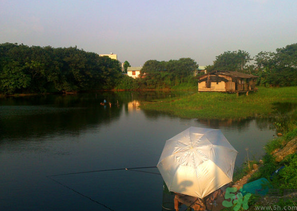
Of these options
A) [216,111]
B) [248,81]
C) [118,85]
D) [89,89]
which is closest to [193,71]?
[118,85]

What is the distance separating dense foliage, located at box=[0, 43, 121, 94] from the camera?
130 ft

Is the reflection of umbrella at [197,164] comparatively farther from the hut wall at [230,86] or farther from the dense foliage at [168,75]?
the dense foliage at [168,75]

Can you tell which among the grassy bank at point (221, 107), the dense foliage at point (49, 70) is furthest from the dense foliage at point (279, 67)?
the dense foliage at point (49, 70)

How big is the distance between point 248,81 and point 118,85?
33.7m

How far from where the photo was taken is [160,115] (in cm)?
2080

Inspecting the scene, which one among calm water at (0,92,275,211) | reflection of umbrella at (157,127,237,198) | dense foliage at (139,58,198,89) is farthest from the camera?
dense foliage at (139,58,198,89)

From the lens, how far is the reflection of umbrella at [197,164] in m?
5.25

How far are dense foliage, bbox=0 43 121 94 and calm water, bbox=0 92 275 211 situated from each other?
77.0ft

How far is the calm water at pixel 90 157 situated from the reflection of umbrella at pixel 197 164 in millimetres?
1276

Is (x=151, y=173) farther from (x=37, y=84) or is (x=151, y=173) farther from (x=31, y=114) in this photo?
(x=37, y=84)

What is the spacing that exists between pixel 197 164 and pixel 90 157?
6276 millimetres

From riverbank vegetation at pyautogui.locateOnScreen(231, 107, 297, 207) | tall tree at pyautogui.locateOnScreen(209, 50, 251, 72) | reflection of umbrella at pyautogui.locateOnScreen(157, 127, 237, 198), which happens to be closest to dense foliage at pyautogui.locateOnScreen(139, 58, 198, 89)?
tall tree at pyautogui.locateOnScreen(209, 50, 251, 72)

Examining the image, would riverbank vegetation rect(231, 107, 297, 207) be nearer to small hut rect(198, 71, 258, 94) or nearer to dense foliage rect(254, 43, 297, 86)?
small hut rect(198, 71, 258, 94)

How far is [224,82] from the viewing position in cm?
2827
